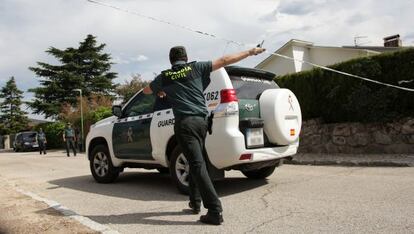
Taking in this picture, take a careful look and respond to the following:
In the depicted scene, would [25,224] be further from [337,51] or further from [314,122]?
[337,51]

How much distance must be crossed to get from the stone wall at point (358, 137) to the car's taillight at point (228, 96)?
605cm

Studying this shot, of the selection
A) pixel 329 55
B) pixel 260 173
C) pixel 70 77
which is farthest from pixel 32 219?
pixel 70 77

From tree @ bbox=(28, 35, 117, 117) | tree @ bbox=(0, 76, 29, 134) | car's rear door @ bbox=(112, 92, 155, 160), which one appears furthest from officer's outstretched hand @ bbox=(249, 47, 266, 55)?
tree @ bbox=(0, 76, 29, 134)

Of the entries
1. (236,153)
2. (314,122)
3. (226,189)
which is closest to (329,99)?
(314,122)

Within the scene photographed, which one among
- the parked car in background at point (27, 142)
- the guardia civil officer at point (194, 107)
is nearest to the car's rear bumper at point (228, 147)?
the guardia civil officer at point (194, 107)

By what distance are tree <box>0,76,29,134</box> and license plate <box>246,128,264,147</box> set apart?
65155 mm

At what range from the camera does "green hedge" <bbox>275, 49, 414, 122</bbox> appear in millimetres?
10469

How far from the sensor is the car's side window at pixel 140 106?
25.2ft

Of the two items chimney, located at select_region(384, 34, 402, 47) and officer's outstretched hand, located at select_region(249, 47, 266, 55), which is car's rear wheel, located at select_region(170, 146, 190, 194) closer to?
officer's outstretched hand, located at select_region(249, 47, 266, 55)

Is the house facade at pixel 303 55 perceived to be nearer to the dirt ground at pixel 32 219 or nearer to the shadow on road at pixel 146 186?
the shadow on road at pixel 146 186

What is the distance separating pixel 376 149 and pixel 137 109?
6422 millimetres

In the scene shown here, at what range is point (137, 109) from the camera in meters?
7.95

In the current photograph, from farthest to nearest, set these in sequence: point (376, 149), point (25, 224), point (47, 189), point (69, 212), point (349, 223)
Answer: point (376, 149) → point (47, 189) → point (69, 212) → point (25, 224) → point (349, 223)

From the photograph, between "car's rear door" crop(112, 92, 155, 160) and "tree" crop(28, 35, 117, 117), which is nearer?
"car's rear door" crop(112, 92, 155, 160)
